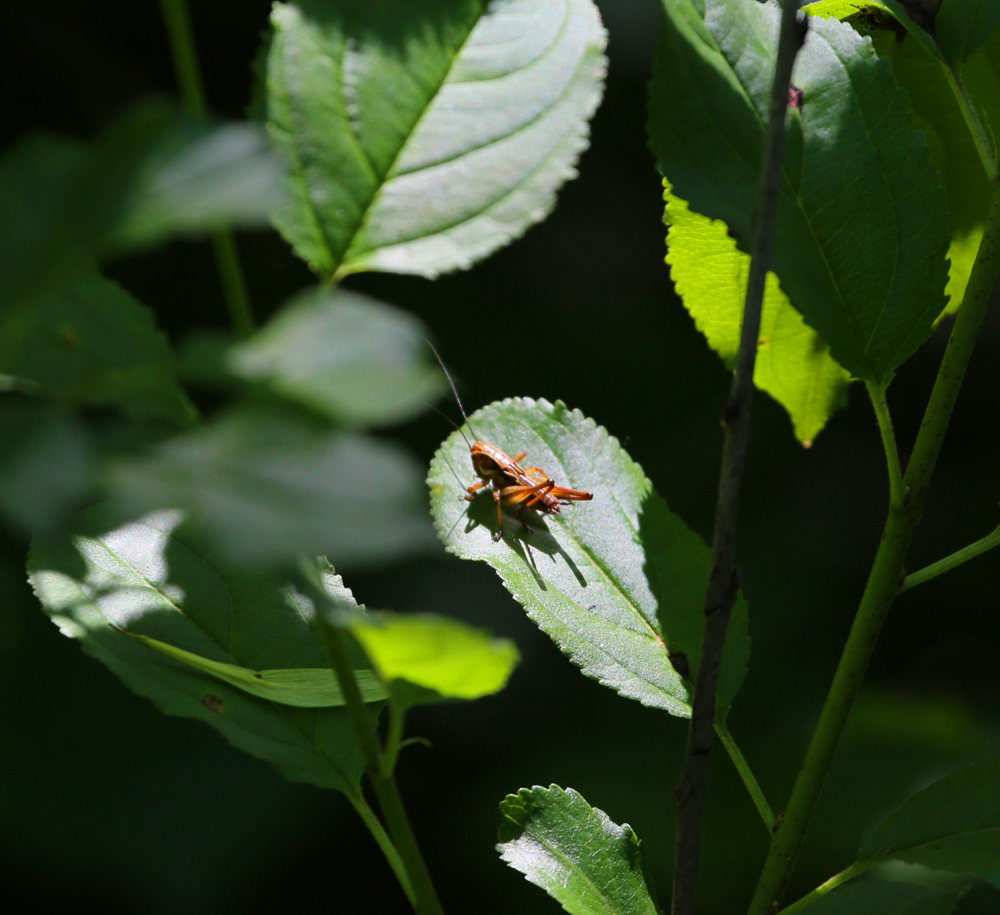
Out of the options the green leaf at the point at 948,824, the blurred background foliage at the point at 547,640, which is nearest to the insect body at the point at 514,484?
the green leaf at the point at 948,824

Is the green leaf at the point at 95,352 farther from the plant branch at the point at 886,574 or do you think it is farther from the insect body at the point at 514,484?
the plant branch at the point at 886,574

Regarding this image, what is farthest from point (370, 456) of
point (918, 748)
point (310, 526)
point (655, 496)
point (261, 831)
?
point (918, 748)

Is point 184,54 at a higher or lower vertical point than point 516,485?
higher

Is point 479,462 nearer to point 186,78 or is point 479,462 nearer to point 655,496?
point 655,496

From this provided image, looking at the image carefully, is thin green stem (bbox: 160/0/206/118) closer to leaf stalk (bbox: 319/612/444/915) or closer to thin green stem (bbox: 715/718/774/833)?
leaf stalk (bbox: 319/612/444/915)

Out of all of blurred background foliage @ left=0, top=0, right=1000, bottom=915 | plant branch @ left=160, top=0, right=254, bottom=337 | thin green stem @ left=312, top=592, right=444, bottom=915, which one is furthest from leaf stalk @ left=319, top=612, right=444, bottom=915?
blurred background foliage @ left=0, top=0, right=1000, bottom=915

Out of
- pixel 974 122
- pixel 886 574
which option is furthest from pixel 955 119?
pixel 886 574

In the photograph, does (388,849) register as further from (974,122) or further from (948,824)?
(974,122)
